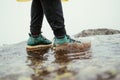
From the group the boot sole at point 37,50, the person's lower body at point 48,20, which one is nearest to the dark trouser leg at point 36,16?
the person's lower body at point 48,20

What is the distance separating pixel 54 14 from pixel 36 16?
50 centimetres

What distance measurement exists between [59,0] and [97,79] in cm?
168

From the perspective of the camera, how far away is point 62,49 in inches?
148

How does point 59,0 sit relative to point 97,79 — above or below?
above

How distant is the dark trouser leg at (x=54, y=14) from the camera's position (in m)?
3.55

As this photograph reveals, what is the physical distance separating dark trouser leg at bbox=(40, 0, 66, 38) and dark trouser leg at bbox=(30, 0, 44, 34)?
0.36 metres

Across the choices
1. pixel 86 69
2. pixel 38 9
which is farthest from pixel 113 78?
pixel 38 9

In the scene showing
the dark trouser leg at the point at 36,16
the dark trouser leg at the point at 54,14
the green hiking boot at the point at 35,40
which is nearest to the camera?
the dark trouser leg at the point at 54,14

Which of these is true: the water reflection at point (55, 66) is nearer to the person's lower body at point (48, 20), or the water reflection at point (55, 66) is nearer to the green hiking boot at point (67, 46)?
the green hiking boot at point (67, 46)

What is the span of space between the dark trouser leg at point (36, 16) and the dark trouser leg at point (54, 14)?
360 mm

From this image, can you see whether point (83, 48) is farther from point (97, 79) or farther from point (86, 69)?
point (97, 79)

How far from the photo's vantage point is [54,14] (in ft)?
11.7

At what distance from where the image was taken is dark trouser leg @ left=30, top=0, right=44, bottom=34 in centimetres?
396

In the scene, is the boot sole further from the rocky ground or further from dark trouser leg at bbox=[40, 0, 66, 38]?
dark trouser leg at bbox=[40, 0, 66, 38]
